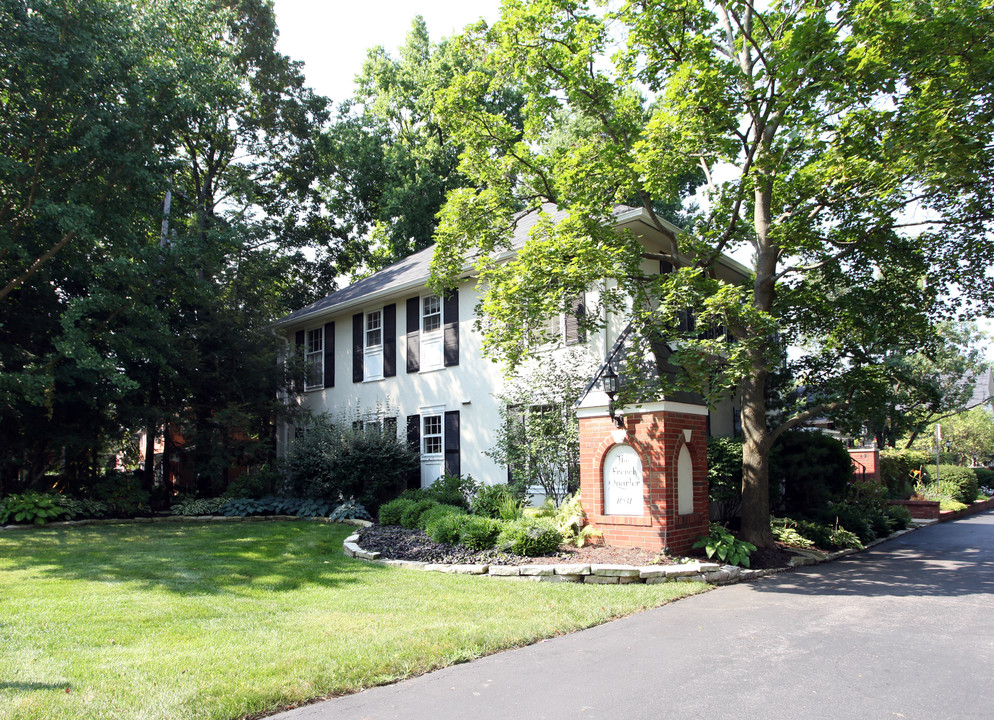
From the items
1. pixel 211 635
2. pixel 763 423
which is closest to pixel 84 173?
pixel 211 635

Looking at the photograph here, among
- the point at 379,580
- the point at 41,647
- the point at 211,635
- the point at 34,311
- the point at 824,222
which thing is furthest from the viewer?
the point at 34,311

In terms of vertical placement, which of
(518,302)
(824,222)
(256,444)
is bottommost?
(256,444)

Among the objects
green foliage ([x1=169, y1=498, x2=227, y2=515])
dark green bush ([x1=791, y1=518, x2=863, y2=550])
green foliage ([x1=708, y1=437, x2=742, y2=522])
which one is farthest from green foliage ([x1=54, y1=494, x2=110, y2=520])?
dark green bush ([x1=791, y1=518, x2=863, y2=550])

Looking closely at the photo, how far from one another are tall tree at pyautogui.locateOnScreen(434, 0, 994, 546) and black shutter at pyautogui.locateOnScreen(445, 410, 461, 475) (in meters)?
5.45

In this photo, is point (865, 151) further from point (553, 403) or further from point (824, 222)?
point (553, 403)

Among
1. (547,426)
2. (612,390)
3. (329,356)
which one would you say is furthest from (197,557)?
(329,356)

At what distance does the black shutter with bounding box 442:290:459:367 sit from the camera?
16.5m

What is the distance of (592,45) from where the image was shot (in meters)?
10.4

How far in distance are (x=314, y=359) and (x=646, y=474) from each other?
14.2 metres

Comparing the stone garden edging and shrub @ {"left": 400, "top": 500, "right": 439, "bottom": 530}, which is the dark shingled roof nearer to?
shrub @ {"left": 400, "top": 500, "right": 439, "bottom": 530}

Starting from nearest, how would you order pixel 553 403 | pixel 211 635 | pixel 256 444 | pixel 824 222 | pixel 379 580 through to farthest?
pixel 211 635 → pixel 379 580 → pixel 824 222 → pixel 553 403 → pixel 256 444

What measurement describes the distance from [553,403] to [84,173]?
10849 millimetres

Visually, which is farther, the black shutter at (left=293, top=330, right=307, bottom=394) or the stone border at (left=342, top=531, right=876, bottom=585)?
the black shutter at (left=293, top=330, right=307, bottom=394)

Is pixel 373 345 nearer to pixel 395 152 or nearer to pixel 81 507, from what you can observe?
pixel 81 507
